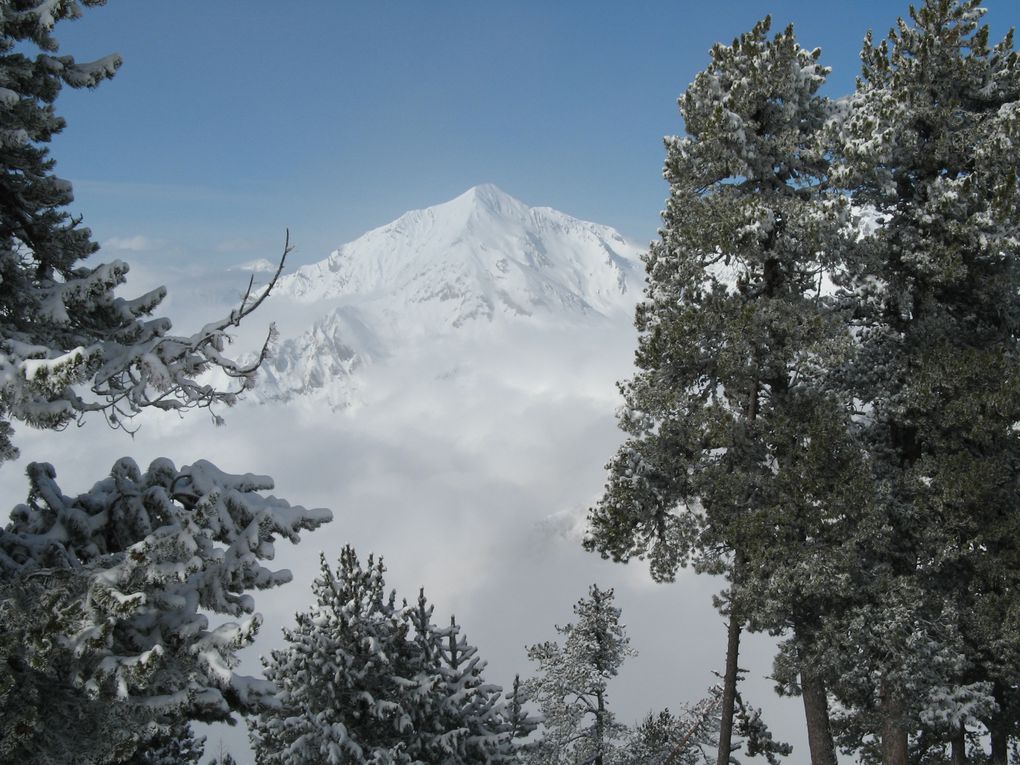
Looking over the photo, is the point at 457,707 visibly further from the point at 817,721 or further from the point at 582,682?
the point at 582,682

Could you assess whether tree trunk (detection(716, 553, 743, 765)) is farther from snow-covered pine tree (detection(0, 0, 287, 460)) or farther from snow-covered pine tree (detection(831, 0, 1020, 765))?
snow-covered pine tree (detection(0, 0, 287, 460))

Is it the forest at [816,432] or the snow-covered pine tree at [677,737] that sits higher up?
the forest at [816,432]

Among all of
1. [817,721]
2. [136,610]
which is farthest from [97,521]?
[817,721]

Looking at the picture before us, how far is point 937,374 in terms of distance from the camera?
530 inches

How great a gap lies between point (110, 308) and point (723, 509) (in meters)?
11.2

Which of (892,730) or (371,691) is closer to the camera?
(371,691)

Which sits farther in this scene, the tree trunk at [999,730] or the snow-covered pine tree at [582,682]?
the snow-covered pine tree at [582,682]

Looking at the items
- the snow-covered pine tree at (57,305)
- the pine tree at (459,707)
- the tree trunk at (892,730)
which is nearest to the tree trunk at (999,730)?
the tree trunk at (892,730)

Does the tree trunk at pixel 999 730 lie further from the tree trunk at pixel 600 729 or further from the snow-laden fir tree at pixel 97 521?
the snow-laden fir tree at pixel 97 521

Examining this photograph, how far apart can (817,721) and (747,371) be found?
22.8ft

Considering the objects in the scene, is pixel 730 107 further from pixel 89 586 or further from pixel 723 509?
pixel 89 586

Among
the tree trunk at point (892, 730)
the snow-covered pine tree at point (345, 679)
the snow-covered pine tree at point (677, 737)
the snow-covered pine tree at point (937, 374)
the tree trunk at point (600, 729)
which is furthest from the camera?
the snow-covered pine tree at point (677, 737)

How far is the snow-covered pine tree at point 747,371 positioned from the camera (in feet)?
43.2

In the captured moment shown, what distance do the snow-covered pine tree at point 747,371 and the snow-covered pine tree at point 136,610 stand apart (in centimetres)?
946
